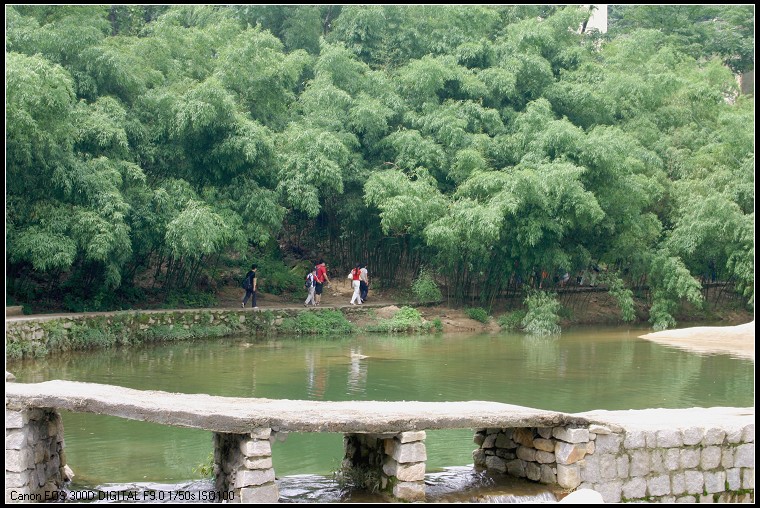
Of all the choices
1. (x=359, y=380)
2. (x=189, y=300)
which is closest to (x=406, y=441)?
(x=359, y=380)

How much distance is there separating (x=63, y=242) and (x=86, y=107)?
12.3 feet

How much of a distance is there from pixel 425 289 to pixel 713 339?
783cm

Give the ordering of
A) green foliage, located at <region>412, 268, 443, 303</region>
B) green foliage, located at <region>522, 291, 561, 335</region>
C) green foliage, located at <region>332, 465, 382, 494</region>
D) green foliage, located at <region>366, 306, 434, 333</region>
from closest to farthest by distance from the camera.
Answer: green foliage, located at <region>332, 465, 382, 494</region>
green foliage, located at <region>366, 306, 434, 333</region>
green foliage, located at <region>522, 291, 561, 335</region>
green foliage, located at <region>412, 268, 443, 303</region>

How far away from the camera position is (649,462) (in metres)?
9.23

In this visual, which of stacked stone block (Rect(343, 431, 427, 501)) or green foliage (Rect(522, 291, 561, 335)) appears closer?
stacked stone block (Rect(343, 431, 427, 501))

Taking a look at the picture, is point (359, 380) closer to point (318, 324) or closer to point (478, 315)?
point (318, 324)

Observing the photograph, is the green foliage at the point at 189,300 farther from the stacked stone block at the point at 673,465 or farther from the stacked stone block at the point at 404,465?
the stacked stone block at the point at 673,465

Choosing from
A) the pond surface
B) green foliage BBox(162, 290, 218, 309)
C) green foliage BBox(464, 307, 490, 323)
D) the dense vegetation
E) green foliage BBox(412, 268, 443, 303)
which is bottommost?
the pond surface

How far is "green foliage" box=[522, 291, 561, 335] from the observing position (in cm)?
2569

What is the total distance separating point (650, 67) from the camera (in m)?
30.7

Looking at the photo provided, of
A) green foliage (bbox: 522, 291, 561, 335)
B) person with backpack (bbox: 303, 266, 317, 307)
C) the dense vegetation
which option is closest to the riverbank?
person with backpack (bbox: 303, 266, 317, 307)

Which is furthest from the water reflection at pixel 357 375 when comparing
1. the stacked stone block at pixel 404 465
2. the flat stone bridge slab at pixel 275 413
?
the stacked stone block at pixel 404 465

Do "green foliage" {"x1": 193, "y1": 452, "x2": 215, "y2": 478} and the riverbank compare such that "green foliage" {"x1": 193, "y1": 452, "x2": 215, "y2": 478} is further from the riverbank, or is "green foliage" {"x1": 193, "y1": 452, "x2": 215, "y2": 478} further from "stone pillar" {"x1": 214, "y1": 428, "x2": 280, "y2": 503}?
the riverbank

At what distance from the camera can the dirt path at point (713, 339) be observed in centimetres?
2216
